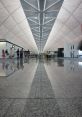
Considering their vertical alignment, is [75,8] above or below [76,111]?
above

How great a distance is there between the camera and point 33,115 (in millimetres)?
3146

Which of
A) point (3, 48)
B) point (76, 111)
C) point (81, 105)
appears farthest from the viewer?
point (3, 48)

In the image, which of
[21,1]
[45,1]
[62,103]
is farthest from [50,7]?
[62,103]

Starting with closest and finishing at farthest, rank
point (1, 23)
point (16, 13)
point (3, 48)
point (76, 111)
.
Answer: point (76, 111) → point (16, 13) → point (1, 23) → point (3, 48)

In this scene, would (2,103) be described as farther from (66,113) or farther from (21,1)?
(21,1)

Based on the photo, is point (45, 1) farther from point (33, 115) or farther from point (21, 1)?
point (33, 115)

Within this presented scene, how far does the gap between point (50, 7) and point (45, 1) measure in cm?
358

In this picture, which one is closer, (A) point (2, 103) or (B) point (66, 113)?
(B) point (66, 113)

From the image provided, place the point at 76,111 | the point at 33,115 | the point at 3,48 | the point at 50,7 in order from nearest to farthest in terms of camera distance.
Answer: the point at 33,115
the point at 76,111
the point at 50,7
the point at 3,48

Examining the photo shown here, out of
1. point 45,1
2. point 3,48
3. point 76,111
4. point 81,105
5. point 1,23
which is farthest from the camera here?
point 3,48

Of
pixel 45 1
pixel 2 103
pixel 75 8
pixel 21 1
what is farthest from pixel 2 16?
pixel 2 103

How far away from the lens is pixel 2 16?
104 ft

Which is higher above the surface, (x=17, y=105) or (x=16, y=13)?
(x=16, y=13)

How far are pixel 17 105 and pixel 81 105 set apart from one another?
4.35 ft
